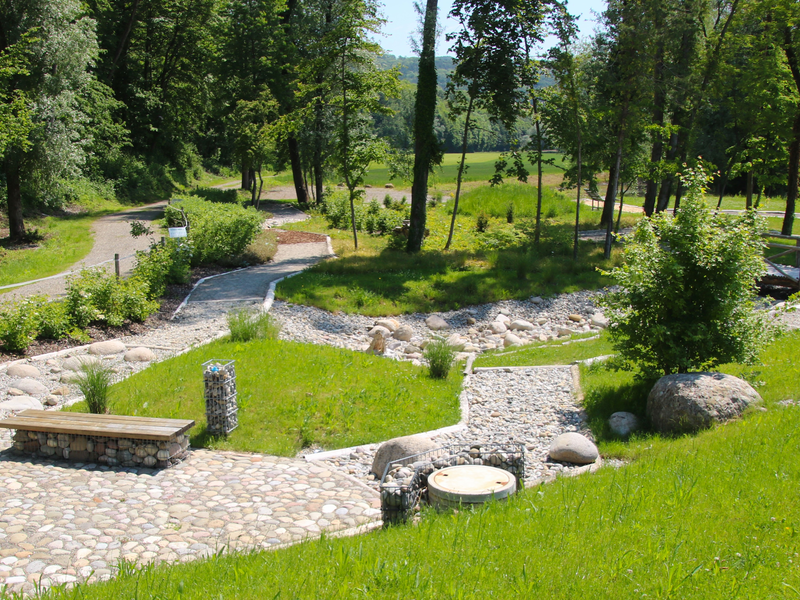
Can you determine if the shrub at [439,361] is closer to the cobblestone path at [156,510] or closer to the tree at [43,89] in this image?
the cobblestone path at [156,510]

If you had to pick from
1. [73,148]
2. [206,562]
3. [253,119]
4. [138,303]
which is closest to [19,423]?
[206,562]

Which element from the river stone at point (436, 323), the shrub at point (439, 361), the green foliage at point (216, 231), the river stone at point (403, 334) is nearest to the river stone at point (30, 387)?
the shrub at point (439, 361)

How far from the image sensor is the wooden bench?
22.5 ft

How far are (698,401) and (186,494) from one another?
5.85 m

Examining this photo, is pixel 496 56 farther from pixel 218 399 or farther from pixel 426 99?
pixel 218 399

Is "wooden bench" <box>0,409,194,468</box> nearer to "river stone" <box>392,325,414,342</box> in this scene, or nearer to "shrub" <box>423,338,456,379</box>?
"shrub" <box>423,338,456,379</box>

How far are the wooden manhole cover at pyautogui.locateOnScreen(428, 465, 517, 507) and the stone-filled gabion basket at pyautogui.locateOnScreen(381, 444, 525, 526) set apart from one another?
0.68 ft

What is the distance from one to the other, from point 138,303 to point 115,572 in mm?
8975

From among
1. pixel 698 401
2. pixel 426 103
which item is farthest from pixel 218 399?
pixel 426 103

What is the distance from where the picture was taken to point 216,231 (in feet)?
58.6

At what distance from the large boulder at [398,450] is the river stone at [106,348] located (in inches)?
244

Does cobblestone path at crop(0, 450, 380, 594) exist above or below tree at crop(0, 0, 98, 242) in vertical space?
below

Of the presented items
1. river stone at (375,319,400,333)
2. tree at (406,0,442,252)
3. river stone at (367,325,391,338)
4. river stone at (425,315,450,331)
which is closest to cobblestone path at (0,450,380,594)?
river stone at (367,325,391,338)

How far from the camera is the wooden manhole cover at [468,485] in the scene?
4.85 metres
